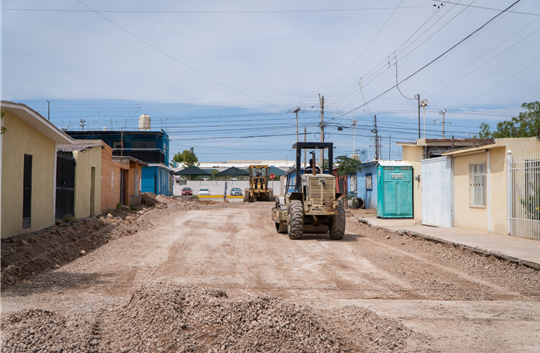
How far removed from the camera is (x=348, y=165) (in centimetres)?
3091

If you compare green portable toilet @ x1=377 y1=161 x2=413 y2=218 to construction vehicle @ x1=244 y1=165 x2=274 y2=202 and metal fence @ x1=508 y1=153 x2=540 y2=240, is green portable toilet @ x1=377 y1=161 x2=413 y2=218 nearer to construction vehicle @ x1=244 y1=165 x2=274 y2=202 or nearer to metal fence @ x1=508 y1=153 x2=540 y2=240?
metal fence @ x1=508 y1=153 x2=540 y2=240

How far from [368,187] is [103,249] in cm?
2040

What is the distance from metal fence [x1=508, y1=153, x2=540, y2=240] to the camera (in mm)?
12875

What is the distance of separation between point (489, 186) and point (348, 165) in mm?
16070

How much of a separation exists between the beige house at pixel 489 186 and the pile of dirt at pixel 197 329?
9461mm

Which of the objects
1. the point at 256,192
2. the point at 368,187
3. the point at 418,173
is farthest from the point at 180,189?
the point at 418,173

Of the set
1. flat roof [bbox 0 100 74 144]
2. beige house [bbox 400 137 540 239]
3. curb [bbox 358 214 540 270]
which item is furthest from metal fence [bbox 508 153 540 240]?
flat roof [bbox 0 100 74 144]

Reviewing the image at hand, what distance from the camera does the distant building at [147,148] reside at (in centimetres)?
4984

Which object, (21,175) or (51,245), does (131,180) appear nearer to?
(21,175)

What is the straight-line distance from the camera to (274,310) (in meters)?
5.57

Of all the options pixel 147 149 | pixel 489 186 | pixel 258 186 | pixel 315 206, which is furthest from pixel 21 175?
pixel 147 149

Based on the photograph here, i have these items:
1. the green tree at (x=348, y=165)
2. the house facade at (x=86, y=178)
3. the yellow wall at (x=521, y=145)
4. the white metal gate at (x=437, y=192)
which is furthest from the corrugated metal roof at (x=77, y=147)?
the green tree at (x=348, y=165)

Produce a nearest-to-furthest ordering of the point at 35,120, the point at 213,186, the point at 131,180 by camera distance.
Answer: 1. the point at 35,120
2. the point at 131,180
3. the point at 213,186

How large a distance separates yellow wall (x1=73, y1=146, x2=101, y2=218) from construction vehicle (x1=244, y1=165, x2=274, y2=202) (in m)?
20.2
